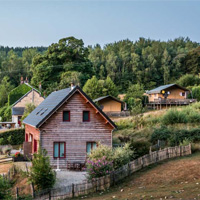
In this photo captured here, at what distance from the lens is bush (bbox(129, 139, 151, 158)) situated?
3006 centimetres

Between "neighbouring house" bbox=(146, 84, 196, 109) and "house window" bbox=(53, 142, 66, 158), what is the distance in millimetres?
40208

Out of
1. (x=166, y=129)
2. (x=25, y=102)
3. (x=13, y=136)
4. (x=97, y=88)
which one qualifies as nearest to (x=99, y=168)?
(x=166, y=129)

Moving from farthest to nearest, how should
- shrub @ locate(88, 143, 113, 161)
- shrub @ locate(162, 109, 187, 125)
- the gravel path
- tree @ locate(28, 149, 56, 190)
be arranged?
shrub @ locate(162, 109, 187, 125), shrub @ locate(88, 143, 113, 161), the gravel path, tree @ locate(28, 149, 56, 190)

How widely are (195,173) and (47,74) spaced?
191 ft

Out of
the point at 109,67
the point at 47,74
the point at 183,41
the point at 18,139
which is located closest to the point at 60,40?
the point at 47,74

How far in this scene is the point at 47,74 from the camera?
253 ft

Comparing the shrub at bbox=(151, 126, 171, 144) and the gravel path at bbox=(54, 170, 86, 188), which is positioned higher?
the shrub at bbox=(151, 126, 171, 144)

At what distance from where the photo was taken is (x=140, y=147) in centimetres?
3109

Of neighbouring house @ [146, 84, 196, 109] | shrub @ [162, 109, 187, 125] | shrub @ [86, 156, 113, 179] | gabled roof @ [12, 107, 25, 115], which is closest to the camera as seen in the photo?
shrub @ [86, 156, 113, 179]

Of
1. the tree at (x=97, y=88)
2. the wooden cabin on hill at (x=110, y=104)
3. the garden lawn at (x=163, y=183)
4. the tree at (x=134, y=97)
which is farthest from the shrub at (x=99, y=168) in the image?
the tree at (x=97, y=88)

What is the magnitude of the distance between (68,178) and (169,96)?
4973 centimetres

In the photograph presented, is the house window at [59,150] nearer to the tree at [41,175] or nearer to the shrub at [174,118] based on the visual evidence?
the tree at [41,175]

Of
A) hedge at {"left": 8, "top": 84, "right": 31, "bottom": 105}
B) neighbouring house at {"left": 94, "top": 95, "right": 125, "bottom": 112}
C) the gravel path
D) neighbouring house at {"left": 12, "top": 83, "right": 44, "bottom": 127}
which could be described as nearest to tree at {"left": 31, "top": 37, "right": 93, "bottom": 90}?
hedge at {"left": 8, "top": 84, "right": 31, "bottom": 105}

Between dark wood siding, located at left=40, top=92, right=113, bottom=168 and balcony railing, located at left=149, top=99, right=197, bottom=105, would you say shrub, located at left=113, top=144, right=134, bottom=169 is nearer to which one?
dark wood siding, located at left=40, top=92, right=113, bottom=168
